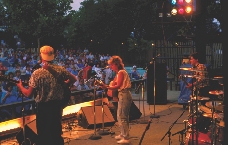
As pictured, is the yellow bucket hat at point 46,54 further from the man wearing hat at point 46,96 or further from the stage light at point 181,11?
the stage light at point 181,11

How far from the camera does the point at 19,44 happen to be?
32.8 m

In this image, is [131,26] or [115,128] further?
[131,26]

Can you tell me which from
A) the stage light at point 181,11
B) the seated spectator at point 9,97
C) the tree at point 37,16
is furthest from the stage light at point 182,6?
the tree at point 37,16

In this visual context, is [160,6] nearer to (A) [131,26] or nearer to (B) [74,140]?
(B) [74,140]

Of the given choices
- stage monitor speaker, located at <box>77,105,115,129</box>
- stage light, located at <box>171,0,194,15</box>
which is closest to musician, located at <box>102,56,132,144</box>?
stage monitor speaker, located at <box>77,105,115,129</box>

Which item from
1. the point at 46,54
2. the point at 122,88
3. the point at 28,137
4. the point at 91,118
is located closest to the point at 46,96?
the point at 46,54

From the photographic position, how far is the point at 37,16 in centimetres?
2289

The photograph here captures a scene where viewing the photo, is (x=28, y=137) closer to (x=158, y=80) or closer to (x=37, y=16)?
(x=158, y=80)

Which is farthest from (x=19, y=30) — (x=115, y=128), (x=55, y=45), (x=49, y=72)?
(x=49, y=72)

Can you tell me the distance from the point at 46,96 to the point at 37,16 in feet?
59.7

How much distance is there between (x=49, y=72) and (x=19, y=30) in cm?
1871

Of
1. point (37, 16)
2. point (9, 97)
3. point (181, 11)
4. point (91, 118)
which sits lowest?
point (91, 118)

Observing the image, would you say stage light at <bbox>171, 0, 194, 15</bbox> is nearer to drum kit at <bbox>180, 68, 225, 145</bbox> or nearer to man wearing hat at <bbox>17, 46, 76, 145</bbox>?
drum kit at <bbox>180, 68, 225, 145</bbox>

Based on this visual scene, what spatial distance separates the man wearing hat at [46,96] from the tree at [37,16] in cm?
1718
